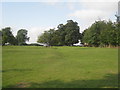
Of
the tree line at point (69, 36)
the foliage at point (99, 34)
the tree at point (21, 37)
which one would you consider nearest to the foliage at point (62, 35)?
the tree line at point (69, 36)

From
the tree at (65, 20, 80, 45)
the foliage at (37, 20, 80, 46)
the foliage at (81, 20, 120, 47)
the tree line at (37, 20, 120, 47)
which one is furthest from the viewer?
the foliage at (37, 20, 80, 46)

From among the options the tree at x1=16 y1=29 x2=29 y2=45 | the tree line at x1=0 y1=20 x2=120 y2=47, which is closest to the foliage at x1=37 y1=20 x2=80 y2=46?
the tree line at x1=0 y1=20 x2=120 y2=47

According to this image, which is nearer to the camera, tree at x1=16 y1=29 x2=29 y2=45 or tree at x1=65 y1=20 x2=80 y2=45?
tree at x1=65 y1=20 x2=80 y2=45

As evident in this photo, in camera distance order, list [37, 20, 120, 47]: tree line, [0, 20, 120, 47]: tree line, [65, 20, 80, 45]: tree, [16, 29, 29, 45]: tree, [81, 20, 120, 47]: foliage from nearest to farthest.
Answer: [81, 20, 120, 47]: foliage, [37, 20, 120, 47]: tree line, [0, 20, 120, 47]: tree line, [65, 20, 80, 45]: tree, [16, 29, 29, 45]: tree

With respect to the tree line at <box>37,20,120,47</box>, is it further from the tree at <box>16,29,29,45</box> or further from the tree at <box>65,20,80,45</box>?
the tree at <box>16,29,29,45</box>

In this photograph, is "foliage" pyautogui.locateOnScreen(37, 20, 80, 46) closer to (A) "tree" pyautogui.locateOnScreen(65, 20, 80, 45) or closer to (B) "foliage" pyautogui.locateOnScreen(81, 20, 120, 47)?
(A) "tree" pyautogui.locateOnScreen(65, 20, 80, 45)

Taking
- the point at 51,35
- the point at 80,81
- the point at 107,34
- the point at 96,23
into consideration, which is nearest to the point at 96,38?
the point at 96,23

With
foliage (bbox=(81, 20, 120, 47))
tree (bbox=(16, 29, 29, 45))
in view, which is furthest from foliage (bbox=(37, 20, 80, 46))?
tree (bbox=(16, 29, 29, 45))

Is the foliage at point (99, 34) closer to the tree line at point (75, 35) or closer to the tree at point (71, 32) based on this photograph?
the tree line at point (75, 35)

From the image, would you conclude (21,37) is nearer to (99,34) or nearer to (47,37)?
(47,37)

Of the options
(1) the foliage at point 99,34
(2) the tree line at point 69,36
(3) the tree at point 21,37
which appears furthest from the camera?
(3) the tree at point 21,37

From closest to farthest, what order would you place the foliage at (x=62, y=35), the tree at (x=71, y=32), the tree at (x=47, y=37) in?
the tree at (x=71, y=32) < the foliage at (x=62, y=35) < the tree at (x=47, y=37)

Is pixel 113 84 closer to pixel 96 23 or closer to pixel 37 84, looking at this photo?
pixel 37 84

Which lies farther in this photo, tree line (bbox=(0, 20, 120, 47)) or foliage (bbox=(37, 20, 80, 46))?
foliage (bbox=(37, 20, 80, 46))
